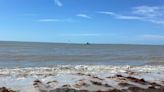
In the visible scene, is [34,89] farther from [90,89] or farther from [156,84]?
→ [156,84]

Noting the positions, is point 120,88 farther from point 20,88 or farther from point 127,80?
point 20,88

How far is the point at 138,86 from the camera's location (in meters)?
8.04

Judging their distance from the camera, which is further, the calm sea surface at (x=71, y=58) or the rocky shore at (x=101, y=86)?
the calm sea surface at (x=71, y=58)

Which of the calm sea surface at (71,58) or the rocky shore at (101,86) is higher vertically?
the rocky shore at (101,86)

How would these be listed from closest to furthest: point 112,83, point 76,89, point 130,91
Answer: point 76,89
point 130,91
point 112,83

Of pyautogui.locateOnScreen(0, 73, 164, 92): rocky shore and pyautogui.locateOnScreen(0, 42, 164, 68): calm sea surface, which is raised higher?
pyautogui.locateOnScreen(0, 73, 164, 92): rocky shore

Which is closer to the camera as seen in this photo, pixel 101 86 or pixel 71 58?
pixel 101 86

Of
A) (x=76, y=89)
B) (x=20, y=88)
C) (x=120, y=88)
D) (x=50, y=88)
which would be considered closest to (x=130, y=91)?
(x=120, y=88)

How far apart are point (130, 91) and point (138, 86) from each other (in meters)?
0.40

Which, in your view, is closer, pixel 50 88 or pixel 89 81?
pixel 50 88

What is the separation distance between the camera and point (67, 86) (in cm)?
742

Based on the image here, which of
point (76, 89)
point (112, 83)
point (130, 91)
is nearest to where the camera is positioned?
point (76, 89)

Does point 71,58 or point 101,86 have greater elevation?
point 101,86

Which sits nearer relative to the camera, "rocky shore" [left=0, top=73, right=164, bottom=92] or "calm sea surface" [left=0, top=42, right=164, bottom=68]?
"rocky shore" [left=0, top=73, right=164, bottom=92]
